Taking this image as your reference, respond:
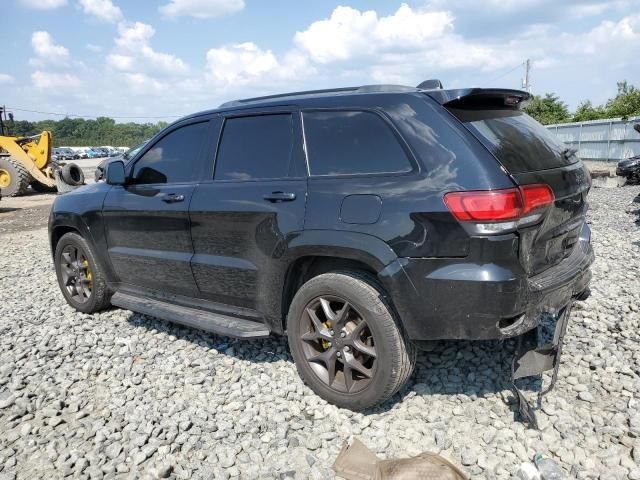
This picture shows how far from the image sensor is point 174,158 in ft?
13.2

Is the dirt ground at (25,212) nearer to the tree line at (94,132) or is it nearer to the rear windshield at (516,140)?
the rear windshield at (516,140)

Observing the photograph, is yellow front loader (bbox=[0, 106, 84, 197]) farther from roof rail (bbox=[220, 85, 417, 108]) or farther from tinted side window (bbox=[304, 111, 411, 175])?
tinted side window (bbox=[304, 111, 411, 175])

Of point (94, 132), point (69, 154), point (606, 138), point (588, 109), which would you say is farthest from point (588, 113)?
point (94, 132)

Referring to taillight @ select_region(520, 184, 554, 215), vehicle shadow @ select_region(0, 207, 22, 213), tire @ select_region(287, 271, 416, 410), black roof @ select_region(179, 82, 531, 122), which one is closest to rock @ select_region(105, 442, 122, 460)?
tire @ select_region(287, 271, 416, 410)

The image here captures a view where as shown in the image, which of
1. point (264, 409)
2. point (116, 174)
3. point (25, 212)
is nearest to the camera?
point (264, 409)

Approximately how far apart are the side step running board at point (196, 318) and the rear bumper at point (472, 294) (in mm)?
1116

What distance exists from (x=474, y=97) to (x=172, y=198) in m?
2.28

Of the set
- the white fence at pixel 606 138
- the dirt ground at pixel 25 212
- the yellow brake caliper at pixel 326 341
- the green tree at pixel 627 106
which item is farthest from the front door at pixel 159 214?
the green tree at pixel 627 106

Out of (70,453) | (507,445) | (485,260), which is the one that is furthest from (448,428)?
(70,453)

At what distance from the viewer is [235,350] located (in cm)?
400

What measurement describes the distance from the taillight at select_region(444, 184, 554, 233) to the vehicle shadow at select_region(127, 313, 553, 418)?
2.59 feet

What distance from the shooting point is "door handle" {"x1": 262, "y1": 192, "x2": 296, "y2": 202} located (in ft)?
10.2

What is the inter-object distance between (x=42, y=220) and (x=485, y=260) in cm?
1294

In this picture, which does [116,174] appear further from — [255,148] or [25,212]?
[25,212]
